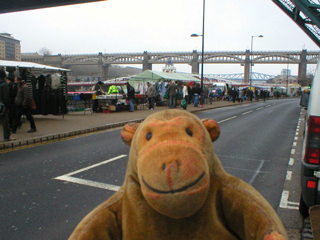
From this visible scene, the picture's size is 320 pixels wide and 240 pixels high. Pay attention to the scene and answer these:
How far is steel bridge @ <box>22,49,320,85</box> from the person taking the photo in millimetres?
101131

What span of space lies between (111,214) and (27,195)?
359cm

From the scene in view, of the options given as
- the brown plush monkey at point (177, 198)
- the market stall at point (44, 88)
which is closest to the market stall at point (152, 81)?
the market stall at point (44, 88)

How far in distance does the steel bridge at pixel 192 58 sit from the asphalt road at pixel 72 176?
291 ft

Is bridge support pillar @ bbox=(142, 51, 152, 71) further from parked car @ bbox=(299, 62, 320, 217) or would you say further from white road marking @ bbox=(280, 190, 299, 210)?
parked car @ bbox=(299, 62, 320, 217)

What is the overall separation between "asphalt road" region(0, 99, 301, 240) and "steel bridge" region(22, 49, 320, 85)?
88787mm

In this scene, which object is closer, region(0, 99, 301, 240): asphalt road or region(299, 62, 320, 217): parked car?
region(299, 62, 320, 217): parked car

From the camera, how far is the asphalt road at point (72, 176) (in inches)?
151

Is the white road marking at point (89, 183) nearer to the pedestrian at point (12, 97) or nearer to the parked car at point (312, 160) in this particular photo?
the parked car at point (312, 160)

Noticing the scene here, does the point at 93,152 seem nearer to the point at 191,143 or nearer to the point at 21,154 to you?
the point at 21,154

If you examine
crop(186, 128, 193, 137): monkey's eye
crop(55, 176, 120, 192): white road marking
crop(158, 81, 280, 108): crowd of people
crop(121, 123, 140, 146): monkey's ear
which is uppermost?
crop(158, 81, 280, 108): crowd of people

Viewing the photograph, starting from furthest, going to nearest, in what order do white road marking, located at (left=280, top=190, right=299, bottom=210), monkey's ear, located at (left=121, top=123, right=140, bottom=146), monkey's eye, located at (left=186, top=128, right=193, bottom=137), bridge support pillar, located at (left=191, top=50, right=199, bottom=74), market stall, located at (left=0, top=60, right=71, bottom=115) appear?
bridge support pillar, located at (left=191, top=50, right=199, bottom=74)
market stall, located at (left=0, top=60, right=71, bottom=115)
white road marking, located at (left=280, top=190, right=299, bottom=210)
monkey's ear, located at (left=121, top=123, right=140, bottom=146)
monkey's eye, located at (left=186, top=128, right=193, bottom=137)

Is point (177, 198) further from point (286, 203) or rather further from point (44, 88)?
point (44, 88)

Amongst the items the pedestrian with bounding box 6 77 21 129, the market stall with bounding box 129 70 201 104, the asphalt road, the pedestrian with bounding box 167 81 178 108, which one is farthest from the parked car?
the market stall with bounding box 129 70 201 104

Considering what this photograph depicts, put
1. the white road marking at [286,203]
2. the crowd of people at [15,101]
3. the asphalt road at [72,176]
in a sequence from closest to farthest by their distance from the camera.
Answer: the asphalt road at [72,176] < the white road marking at [286,203] < the crowd of people at [15,101]
